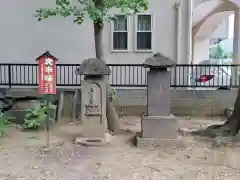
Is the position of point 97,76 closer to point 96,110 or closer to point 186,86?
point 96,110

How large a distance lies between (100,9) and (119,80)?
3489 millimetres

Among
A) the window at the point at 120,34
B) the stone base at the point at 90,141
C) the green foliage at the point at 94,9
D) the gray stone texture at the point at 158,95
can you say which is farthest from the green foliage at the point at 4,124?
the window at the point at 120,34

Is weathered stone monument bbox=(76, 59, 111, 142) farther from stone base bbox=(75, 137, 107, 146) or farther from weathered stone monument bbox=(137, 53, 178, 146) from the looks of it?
weathered stone monument bbox=(137, 53, 178, 146)

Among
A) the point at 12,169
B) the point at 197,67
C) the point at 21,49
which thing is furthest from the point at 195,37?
the point at 12,169

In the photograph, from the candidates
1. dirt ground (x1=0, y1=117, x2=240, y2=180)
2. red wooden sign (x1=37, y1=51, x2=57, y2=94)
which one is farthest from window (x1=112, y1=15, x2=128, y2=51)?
red wooden sign (x1=37, y1=51, x2=57, y2=94)

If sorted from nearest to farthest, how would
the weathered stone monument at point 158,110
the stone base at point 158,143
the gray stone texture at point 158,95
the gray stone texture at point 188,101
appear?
the stone base at point 158,143
the weathered stone monument at point 158,110
the gray stone texture at point 158,95
the gray stone texture at point 188,101

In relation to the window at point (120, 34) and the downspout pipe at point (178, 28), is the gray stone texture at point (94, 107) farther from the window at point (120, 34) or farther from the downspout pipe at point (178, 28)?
the downspout pipe at point (178, 28)

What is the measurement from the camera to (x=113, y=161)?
679cm

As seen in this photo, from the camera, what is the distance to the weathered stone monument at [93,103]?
26.4ft

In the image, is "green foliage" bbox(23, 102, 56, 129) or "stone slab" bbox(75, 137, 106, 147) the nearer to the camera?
"stone slab" bbox(75, 137, 106, 147)

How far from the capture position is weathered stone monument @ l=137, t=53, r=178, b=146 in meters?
7.80

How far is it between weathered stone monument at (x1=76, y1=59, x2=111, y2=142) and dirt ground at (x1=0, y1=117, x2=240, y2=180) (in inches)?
16.5

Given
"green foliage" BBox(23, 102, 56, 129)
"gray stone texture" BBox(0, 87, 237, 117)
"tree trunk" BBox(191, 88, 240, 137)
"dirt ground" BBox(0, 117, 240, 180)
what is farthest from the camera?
"gray stone texture" BBox(0, 87, 237, 117)

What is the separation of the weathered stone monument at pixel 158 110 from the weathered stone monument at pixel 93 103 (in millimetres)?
891
